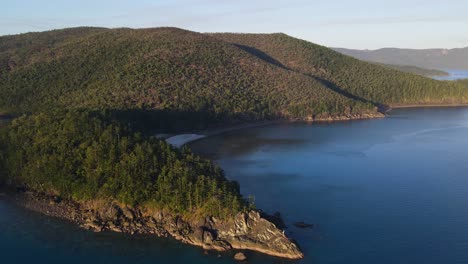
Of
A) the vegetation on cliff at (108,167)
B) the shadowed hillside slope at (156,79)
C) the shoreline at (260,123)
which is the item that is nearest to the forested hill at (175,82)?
the shadowed hillside slope at (156,79)

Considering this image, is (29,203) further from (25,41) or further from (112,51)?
(25,41)

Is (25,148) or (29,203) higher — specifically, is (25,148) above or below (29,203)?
above

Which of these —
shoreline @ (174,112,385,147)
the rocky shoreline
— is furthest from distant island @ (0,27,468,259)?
shoreline @ (174,112,385,147)

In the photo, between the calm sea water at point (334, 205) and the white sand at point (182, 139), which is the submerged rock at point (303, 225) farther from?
the white sand at point (182, 139)

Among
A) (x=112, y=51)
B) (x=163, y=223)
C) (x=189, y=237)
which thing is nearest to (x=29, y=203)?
(x=163, y=223)

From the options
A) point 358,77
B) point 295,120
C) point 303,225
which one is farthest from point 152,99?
point 358,77
